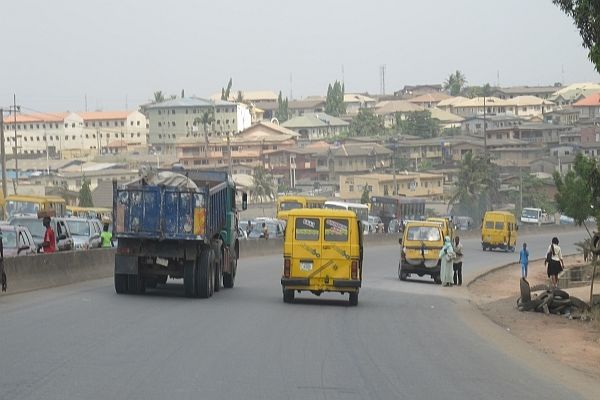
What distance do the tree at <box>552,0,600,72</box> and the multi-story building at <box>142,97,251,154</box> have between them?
155 m

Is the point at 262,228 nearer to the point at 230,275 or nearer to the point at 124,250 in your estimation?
the point at 230,275

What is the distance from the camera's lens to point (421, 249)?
4241 centimetres

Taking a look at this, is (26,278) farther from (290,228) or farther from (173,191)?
(290,228)

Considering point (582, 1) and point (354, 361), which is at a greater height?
point (582, 1)

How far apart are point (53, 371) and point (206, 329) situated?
609cm

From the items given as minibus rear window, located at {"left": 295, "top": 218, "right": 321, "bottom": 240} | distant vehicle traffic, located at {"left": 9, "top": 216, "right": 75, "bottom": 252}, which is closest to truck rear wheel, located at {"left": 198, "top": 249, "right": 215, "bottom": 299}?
minibus rear window, located at {"left": 295, "top": 218, "right": 321, "bottom": 240}

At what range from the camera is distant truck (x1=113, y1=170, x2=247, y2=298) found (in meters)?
27.1

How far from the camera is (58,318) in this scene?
67.1 feet

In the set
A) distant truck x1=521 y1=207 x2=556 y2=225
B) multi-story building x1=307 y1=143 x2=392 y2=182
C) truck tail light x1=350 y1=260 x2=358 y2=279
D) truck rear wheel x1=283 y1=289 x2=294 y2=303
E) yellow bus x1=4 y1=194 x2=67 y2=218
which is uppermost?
multi-story building x1=307 y1=143 x2=392 y2=182

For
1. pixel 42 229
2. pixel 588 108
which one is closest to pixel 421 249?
pixel 42 229

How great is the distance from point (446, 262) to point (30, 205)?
942 inches

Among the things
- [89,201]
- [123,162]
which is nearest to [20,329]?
[89,201]

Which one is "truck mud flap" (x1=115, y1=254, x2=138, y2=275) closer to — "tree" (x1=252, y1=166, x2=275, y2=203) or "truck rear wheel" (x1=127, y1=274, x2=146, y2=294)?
"truck rear wheel" (x1=127, y1=274, x2=146, y2=294)

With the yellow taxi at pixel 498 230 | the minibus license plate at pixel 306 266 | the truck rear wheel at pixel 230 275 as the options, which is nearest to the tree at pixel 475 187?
the yellow taxi at pixel 498 230
